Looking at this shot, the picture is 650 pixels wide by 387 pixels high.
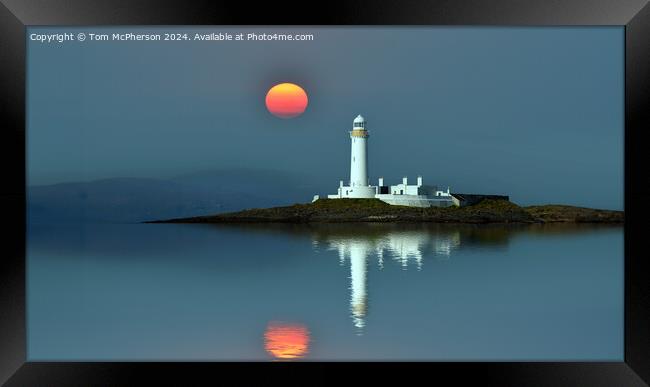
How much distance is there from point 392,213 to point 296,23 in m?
37.9

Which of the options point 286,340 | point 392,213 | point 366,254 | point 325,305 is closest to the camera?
point 286,340

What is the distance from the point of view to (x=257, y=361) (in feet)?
17.0

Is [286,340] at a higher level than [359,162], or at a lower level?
lower

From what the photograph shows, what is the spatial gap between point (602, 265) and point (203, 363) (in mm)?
17264

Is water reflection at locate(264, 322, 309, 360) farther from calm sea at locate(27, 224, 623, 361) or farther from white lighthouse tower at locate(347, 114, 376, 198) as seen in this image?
white lighthouse tower at locate(347, 114, 376, 198)

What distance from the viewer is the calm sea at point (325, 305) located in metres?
8.10

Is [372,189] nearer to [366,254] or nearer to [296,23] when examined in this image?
[366,254]

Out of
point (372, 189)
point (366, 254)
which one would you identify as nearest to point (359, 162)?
point (372, 189)

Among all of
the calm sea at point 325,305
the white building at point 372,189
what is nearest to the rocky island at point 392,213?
the white building at point 372,189

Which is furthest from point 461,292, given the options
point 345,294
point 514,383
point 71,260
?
point 71,260

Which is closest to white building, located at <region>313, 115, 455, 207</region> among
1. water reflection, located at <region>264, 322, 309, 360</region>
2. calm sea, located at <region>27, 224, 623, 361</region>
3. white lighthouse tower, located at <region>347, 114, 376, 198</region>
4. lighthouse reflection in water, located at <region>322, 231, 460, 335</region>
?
white lighthouse tower, located at <region>347, 114, 376, 198</region>

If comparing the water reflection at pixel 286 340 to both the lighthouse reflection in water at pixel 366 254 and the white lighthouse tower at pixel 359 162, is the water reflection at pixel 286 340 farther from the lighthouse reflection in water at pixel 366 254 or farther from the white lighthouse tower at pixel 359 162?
the white lighthouse tower at pixel 359 162

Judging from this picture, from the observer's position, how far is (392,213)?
42812 millimetres

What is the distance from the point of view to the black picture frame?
5.20 meters
